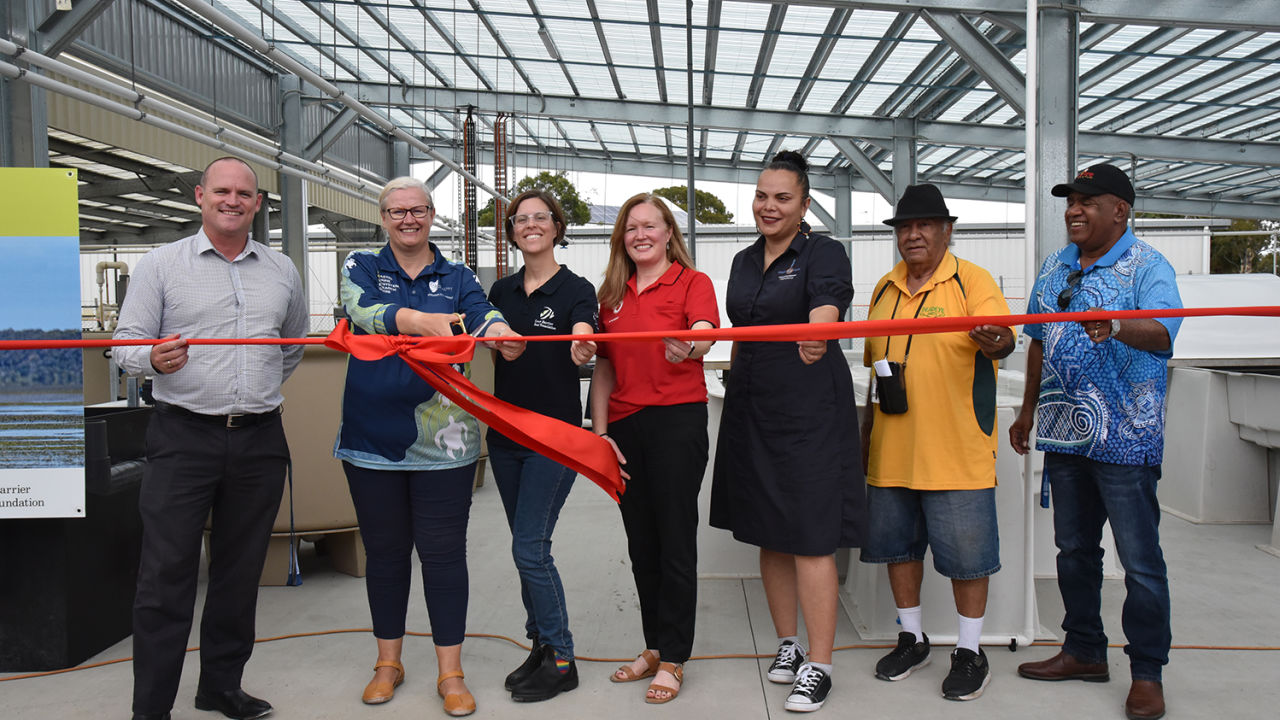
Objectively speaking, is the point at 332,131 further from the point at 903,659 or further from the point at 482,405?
the point at 903,659

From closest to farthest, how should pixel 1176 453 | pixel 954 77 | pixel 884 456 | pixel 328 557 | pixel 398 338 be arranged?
pixel 398 338
pixel 884 456
pixel 328 557
pixel 1176 453
pixel 954 77

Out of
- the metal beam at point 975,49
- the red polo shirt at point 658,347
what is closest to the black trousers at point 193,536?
the red polo shirt at point 658,347

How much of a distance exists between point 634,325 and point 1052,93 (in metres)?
4.14

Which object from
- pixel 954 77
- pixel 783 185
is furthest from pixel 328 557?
pixel 954 77

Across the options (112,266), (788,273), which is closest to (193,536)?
(788,273)

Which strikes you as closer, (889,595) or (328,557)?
(889,595)

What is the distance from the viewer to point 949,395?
272cm

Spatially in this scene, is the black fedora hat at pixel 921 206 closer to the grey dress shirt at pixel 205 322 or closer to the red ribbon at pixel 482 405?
the red ribbon at pixel 482 405

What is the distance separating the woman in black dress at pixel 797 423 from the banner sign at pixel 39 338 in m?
2.12

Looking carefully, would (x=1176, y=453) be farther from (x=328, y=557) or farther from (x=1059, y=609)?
(x=328, y=557)

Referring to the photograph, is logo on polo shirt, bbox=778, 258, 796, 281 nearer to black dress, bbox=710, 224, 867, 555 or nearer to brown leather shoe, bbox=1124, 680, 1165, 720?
black dress, bbox=710, 224, 867, 555

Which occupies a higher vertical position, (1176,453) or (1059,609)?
(1176,453)

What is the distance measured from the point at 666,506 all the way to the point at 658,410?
0.30m

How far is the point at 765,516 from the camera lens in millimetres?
2703
